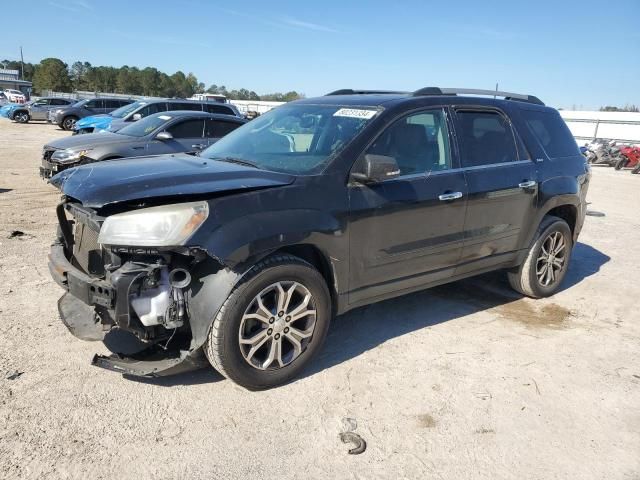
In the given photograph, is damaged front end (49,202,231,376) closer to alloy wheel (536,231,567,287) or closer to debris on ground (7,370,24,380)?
debris on ground (7,370,24,380)

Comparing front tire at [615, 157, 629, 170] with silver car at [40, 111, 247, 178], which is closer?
silver car at [40, 111, 247, 178]

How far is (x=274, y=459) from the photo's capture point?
2.68 metres

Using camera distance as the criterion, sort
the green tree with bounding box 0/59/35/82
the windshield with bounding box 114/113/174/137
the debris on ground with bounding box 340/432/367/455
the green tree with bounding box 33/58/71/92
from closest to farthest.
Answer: the debris on ground with bounding box 340/432/367/455 → the windshield with bounding box 114/113/174/137 → the green tree with bounding box 33/58/71/92 → the green tree with bounding box 0/59/35/82

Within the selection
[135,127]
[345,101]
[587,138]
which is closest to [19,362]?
[345,101]

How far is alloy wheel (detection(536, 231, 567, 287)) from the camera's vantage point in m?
5.18

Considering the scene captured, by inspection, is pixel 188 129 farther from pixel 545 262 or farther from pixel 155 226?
pixel 155 226

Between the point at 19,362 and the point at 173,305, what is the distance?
131cm

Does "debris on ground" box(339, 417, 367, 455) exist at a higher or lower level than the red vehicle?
lower

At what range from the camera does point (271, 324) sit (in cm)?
324

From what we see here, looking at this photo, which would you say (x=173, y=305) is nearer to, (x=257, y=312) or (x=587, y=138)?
(x=257, y=312)

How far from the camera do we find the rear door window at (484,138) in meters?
4.26

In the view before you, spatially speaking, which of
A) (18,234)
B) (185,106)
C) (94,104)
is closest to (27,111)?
(94,104)

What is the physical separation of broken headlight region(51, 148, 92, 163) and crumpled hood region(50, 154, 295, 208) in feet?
17.9

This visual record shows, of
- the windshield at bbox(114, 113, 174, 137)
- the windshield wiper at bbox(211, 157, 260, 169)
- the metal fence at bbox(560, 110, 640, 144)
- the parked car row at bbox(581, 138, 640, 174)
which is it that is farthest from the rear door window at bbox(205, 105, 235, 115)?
the metal fence at bbox(560, 110, 640, 144)
